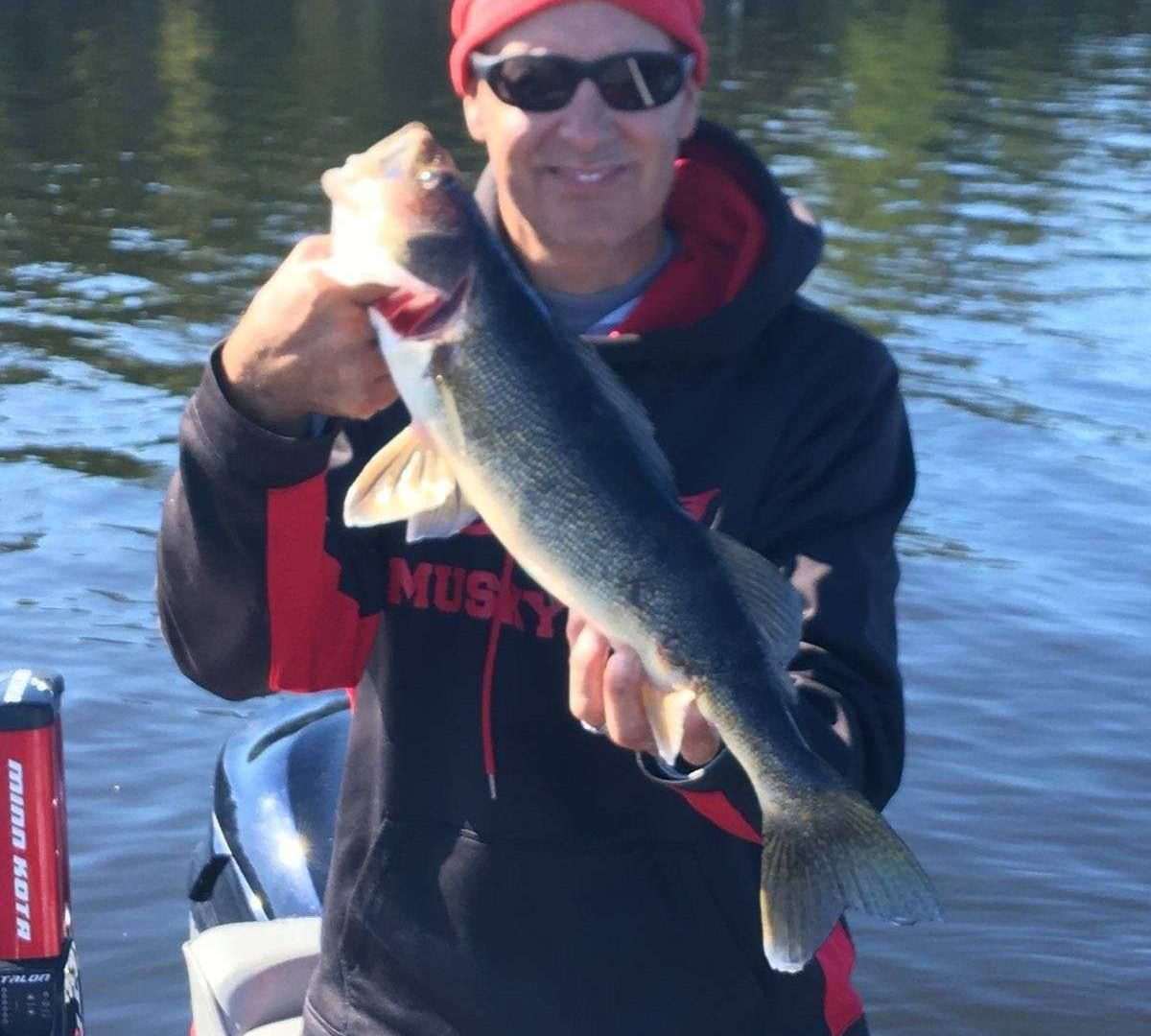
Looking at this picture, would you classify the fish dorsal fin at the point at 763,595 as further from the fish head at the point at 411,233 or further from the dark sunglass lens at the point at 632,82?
the dark sunglass lens at the point at 632,82

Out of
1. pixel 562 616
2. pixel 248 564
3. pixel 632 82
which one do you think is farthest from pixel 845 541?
pixel 248 564

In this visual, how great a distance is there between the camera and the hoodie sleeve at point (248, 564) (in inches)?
119

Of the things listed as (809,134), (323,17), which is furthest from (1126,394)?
(323,17)

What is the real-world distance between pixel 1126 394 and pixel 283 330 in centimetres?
1078

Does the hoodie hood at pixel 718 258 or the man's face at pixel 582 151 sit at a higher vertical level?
the man's face at pixel 582 151

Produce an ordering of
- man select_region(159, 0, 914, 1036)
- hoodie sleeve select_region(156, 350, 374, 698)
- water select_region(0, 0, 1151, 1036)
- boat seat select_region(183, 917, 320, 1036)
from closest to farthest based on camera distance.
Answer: hoodie sleeve select_region(156, 350, 374, 698)
man select_region(159, 0, 914, 1036)
boat seat select_region(183, 917, 320, 1036)
water select_region(0, 0, 1151, 1036)

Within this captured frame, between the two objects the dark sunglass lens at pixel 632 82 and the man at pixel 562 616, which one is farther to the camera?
the dark sunglass lens at pixel 632 82

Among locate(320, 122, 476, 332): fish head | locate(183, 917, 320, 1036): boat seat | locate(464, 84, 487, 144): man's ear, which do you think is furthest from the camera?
locate(183, 917, 320, 1036): boat seat

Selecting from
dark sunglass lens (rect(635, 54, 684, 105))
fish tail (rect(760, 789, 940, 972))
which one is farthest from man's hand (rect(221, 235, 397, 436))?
fish tail (rect(760, 789, 940, 972))

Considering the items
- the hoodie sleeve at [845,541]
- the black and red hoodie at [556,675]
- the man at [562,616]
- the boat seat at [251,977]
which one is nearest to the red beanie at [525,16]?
the man at [562,616]

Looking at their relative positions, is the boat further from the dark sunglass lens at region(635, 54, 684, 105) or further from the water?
the dark sunglass lens at region(635, 54, 684, 105)

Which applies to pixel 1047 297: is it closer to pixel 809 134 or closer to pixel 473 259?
pixel 809 134

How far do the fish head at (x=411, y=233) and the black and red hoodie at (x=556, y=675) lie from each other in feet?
1.14

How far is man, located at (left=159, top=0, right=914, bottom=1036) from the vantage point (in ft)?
10.3
